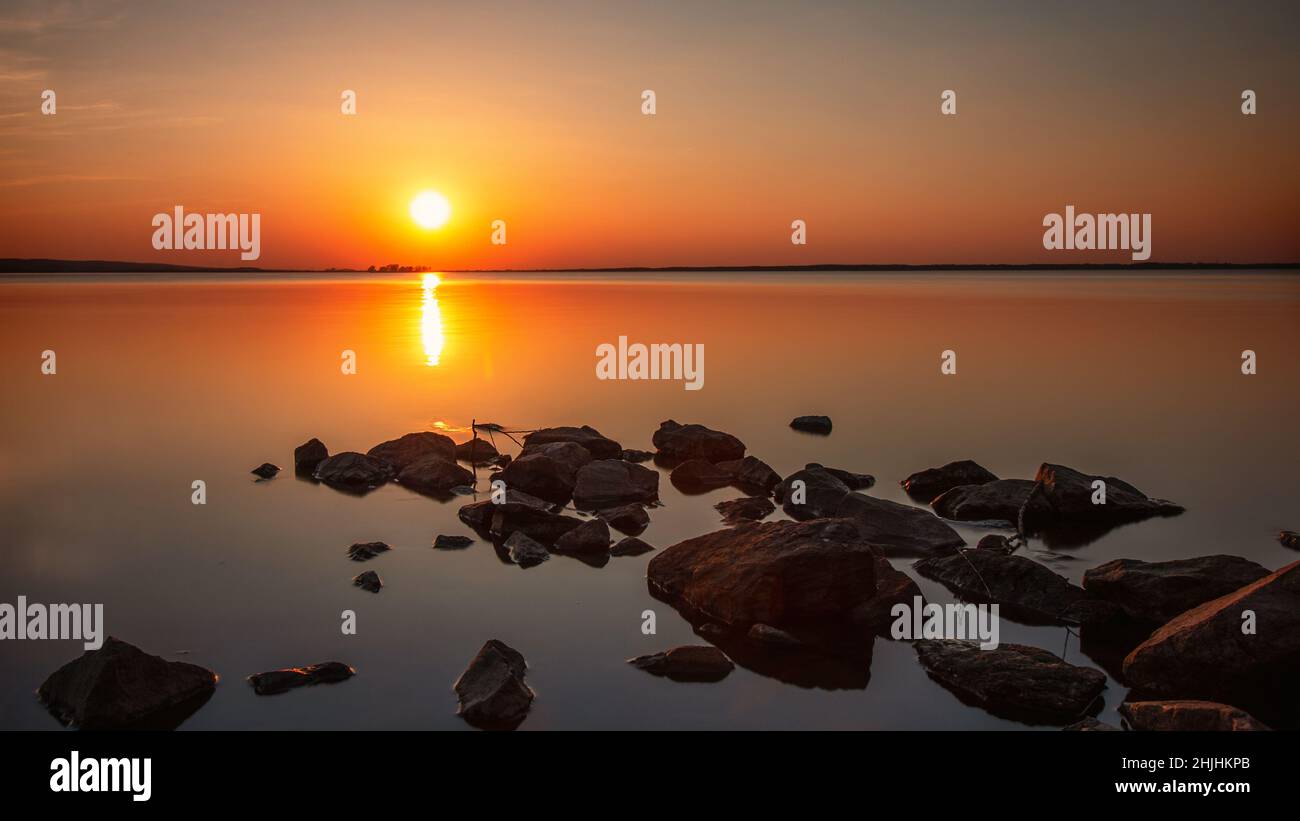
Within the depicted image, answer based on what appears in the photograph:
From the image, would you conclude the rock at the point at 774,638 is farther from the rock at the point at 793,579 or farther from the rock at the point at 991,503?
the rock at the point at 991,503

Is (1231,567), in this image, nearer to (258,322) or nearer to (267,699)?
(267,699)

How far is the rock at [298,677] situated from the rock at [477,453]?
35.9ft

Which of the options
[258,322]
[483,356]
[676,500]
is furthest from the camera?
[258,322]

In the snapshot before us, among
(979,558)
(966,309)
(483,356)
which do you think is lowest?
(979,558)

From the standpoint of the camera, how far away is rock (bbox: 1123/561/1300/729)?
30.1ft

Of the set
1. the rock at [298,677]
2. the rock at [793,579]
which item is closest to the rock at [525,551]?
the rock at [793,579]

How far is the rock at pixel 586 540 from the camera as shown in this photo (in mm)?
14453

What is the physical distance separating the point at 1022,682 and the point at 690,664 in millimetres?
3559

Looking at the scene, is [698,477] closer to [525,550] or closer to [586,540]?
[586,540]

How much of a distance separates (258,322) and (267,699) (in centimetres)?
6979

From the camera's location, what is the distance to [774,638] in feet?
35.7

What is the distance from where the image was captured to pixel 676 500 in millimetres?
17938

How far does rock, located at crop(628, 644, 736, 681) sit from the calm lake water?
0.65 feet

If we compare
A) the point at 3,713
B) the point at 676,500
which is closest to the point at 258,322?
the point at 676,500
